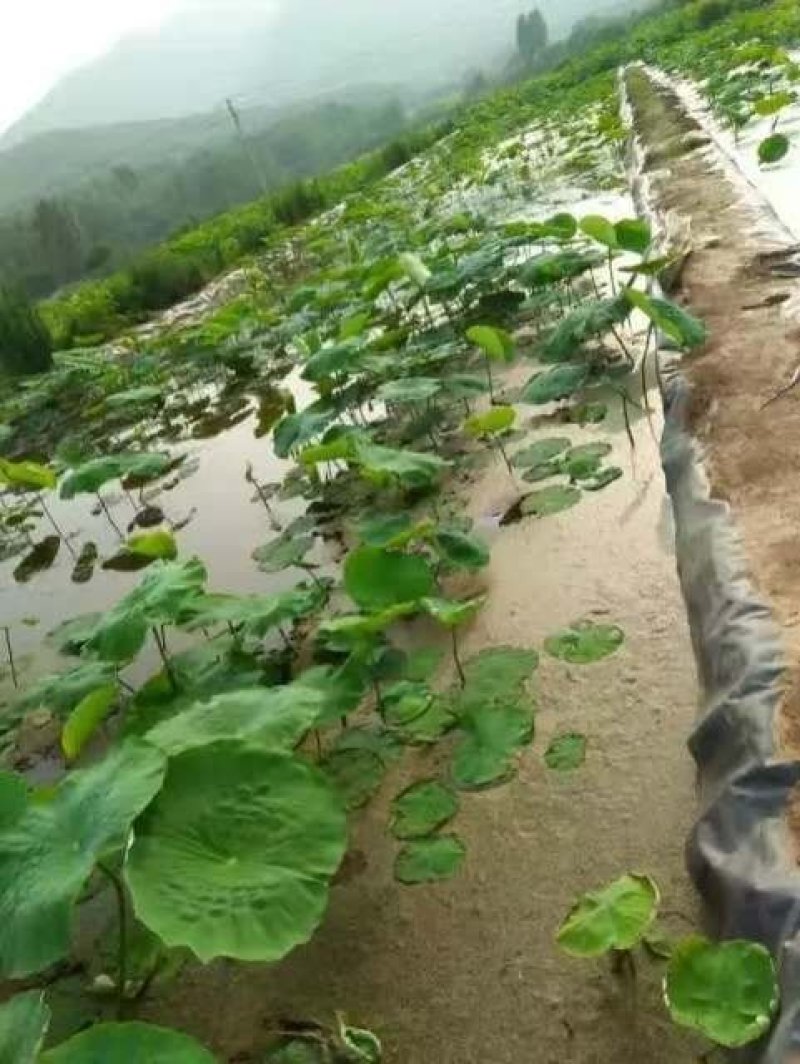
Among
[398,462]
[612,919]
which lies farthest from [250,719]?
[398,462]

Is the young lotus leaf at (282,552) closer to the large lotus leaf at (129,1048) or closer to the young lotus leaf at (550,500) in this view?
the young lotus leaf at (550,500)

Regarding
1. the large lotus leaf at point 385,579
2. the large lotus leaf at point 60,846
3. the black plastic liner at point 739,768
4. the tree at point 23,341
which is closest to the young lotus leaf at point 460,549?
the large lotus leaf at point 385,579

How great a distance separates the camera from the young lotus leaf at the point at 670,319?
3.35 meters

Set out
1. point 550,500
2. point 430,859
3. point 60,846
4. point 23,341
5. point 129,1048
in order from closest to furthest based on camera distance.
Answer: point 129,1048 < point 60,846 < point 430,859 < point 550,500 < point 23,341

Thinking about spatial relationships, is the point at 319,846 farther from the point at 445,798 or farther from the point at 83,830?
the point at 445,798

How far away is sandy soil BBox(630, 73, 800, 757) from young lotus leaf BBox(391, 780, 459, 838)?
82 centimetres

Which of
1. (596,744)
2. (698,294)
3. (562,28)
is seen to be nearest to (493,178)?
(698,294)

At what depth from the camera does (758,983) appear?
4.72 feet

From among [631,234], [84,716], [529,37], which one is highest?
[631,234]

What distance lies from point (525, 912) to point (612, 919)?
1.12ft

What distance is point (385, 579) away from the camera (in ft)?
8.54

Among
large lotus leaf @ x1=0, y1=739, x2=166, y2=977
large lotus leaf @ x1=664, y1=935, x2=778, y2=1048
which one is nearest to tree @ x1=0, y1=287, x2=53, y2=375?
large lotus leaf @ x1=0, y1=739, x2=166, y2=977

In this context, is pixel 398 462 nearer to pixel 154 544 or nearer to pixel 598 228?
pixel 154 544

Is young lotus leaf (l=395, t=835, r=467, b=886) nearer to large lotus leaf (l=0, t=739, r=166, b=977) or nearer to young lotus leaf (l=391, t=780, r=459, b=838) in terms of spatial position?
young lotus leaf (l=391, t=780, r=459, b=838)
